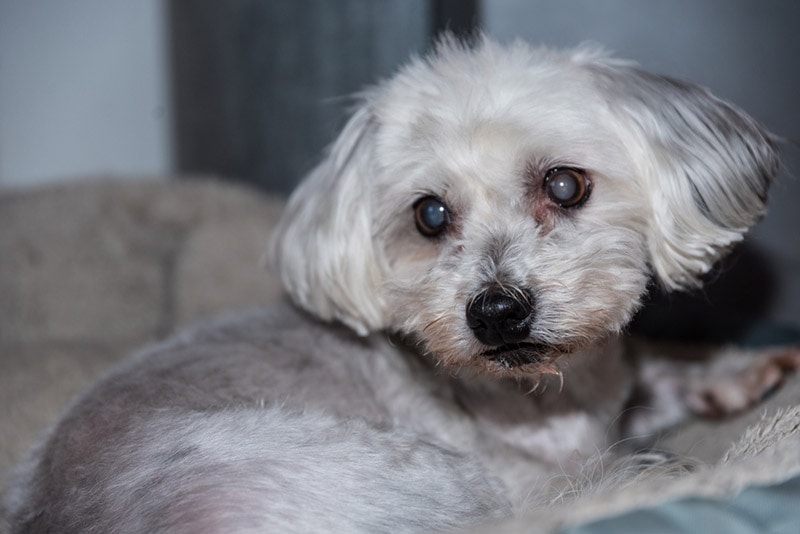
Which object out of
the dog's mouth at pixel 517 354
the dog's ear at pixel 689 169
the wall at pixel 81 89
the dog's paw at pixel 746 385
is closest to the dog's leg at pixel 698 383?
the dog's paw at pixel 746 385

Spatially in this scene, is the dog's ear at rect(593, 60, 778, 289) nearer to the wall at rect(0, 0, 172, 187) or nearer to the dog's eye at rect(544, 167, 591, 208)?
the dog's eye at rect(544, 167, 591, 208)

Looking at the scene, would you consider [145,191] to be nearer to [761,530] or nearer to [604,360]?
[604,360]

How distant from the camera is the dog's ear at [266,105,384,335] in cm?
205

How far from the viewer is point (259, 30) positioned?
3326mm

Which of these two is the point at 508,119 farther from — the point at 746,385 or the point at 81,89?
the point at 81,89

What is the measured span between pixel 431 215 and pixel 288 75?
1.52m

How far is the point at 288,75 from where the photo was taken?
3305mm

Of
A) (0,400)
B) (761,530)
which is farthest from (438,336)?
(0,400)

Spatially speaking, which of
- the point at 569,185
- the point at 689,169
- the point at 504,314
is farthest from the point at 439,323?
the point at 689,169

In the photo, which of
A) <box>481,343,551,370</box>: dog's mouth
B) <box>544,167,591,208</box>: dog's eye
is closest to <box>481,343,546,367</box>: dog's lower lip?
<box>481,343,551,370</box>: dog's mouth

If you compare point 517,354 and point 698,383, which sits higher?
point 517,354

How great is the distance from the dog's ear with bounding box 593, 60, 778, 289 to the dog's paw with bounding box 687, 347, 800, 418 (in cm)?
60

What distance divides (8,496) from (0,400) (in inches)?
29.7

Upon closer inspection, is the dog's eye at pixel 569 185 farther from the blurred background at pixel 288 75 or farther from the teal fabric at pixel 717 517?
the teal fabric at pixel 717 517
